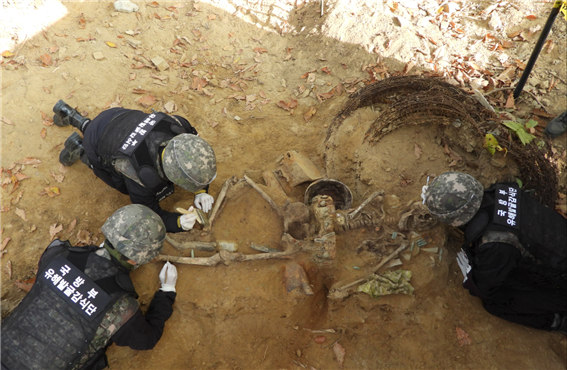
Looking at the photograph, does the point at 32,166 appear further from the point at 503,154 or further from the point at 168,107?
the point at 503,154

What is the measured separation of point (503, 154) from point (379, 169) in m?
1.71

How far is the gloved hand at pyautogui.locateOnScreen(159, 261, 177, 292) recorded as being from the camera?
4157mm

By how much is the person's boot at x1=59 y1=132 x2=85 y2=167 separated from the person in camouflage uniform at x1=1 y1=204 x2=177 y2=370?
6.07 feet

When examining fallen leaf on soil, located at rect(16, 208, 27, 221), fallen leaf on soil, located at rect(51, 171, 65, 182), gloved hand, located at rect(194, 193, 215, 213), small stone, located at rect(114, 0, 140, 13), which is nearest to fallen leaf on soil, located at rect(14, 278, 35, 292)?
fallen leaf on soil, located at rect(16, 208, 27, 221)

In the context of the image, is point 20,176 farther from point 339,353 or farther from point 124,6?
point 339,353

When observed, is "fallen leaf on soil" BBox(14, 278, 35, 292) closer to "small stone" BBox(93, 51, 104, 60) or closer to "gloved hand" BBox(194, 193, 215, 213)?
"gloved hand" BBox(194, 193, 215, 213)

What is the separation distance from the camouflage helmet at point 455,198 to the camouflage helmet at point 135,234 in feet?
10.9

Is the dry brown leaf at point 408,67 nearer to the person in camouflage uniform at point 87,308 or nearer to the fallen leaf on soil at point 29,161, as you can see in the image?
the person in camouflage uniform at point 87,308

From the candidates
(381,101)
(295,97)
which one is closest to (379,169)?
(381,101)

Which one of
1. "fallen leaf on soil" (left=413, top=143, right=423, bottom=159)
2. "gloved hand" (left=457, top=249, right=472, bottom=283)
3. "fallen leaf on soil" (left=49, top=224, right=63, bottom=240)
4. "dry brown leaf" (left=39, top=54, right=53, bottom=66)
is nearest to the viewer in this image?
"gloved hand" (left=457, top=249, right=472, bottom=283)

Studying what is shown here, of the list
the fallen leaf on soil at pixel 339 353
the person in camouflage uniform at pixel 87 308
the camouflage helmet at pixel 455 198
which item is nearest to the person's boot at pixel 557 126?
the camouflage helmet at pixel 455 198

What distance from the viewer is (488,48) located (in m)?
5.96

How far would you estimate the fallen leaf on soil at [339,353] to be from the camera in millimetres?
4227

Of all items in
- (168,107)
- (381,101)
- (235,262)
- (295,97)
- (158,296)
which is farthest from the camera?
(295,97)
